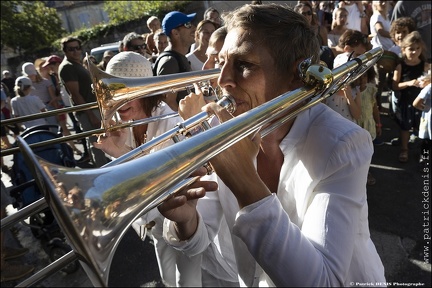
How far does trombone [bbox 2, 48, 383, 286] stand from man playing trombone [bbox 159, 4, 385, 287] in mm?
72

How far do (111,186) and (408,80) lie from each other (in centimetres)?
436

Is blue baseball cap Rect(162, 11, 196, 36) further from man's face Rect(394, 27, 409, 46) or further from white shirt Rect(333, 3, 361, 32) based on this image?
white shirt Rect(333, 3, 361, 32)

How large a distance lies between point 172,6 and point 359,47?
19826 millimetres

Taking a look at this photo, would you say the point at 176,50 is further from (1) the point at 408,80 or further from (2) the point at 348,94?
(1) the point at 408,80

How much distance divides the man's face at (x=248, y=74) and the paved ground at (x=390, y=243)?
202 centimetres

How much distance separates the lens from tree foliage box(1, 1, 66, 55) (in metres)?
26.5

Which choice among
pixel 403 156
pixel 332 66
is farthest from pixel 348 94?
pixel 403 156

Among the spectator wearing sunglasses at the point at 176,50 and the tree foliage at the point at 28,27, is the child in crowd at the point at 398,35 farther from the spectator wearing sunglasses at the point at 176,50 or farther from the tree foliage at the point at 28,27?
the tree foliage at the point at 28,27

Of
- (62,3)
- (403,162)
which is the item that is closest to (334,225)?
(403,162)

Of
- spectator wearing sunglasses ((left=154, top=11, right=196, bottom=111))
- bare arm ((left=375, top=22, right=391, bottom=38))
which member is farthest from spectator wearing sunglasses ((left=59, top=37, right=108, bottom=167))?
bare arm ((left=375, top=22, right=391, bottom=38))

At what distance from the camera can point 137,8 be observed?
2533 cm

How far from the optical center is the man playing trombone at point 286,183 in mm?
908

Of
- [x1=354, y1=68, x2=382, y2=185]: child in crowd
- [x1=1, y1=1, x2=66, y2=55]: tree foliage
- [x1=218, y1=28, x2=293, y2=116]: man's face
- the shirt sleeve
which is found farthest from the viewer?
A: [x1=1, y1=1, x2=66, y2=55]: tree foliage

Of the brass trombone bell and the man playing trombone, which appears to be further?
the brass trombone bell
